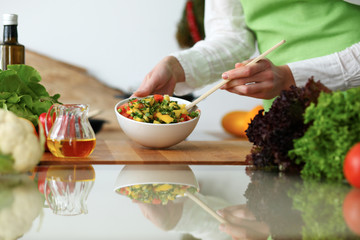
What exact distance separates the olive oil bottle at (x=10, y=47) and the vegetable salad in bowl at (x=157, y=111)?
0.39 metres

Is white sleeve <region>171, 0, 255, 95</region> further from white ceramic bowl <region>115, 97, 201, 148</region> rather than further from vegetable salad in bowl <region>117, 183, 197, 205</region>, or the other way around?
vegetable salad in bowl <region>117, 183, 197, 205</region>

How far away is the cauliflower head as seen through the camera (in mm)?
905

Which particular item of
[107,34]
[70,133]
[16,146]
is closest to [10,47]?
[70,133]

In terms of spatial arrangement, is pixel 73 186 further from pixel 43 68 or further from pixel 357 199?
pixel 43 68

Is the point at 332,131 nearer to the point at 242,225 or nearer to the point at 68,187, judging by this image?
the point at 242,225

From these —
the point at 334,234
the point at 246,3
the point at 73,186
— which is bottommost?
the point at 73,186

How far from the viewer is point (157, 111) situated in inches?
54.1

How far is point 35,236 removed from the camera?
0.59 metres

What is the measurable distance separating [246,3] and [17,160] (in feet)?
3.83

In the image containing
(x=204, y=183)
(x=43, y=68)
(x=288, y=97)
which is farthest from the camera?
(x=43, y=68)

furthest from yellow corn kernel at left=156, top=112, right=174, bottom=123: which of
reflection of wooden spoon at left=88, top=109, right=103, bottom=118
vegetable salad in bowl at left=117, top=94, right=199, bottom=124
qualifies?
reflection of wooden spoon at left=88, top=109, right=103, bottom=118

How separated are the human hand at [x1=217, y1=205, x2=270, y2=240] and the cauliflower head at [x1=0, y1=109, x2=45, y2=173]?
40 cm

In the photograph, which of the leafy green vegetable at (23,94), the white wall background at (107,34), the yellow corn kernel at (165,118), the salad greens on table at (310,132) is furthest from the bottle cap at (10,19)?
the white wall background at (107,34)

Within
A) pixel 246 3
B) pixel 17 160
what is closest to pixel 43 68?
pixel 246 3
